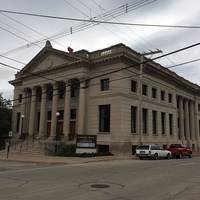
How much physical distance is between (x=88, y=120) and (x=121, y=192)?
2832 centimetres

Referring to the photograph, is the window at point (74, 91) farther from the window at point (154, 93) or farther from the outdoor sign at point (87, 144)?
the window at point (154, 93)

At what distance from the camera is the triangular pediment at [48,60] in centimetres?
4056

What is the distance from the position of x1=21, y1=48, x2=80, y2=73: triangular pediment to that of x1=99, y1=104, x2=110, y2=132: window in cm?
740

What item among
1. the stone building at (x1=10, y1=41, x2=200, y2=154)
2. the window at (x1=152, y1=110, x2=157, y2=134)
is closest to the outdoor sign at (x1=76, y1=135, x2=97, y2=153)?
the stone building at (x1=10, y1=41, x2=200, y2=154)

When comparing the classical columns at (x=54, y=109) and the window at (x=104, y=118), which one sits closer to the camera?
the window at (x=104, y=118)

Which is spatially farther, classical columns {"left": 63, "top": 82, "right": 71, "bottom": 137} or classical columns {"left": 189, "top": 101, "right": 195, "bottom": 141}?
classical columns {"left": 189, "top": 101, "right": 195, "bottom": 141}

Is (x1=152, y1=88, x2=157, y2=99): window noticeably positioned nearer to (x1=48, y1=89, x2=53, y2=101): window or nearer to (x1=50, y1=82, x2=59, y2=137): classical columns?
(x1=50, y1=82, x2=59, y2=137): classical columns

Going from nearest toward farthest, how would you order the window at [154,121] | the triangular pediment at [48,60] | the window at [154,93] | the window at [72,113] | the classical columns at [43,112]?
the window at [72,113], the triangular pediment at [48,60], the classical columns at [43,112], the window at [154,121], the window at [154,93]

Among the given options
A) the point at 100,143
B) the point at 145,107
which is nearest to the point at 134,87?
the point at 145,107

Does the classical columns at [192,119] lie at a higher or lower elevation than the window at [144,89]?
lower

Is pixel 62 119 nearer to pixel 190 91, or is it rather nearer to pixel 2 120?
pixel 2 120

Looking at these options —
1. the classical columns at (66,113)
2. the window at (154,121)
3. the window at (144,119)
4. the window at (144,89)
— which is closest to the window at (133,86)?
the window at (144,89)

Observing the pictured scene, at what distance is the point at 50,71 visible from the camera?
42.1m

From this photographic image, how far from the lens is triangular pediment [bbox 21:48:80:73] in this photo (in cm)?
4056
